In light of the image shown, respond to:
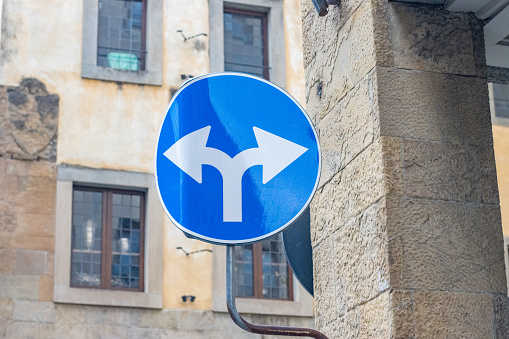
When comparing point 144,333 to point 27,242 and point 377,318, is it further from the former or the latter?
point 377,318

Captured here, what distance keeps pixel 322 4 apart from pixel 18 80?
11.4 m

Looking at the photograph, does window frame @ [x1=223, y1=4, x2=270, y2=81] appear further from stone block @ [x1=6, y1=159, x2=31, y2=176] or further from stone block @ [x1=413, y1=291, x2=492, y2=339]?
stone block @ [x1=413, y1=291, x2=492, y2=339]

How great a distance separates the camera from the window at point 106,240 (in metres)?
15.6

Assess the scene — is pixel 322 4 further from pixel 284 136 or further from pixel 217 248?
pixel 217 248

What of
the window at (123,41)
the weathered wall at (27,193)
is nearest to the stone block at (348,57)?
the weathered wall at (27,193)

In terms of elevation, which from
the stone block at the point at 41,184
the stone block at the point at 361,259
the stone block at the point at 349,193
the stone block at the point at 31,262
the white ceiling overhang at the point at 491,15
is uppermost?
the stone block at the point at 41,184

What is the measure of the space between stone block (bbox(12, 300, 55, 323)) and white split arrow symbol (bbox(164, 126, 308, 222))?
11.4 meters

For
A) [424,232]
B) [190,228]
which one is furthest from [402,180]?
[190,228]

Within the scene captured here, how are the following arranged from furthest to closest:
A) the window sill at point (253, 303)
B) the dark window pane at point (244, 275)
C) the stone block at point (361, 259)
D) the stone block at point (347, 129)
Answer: the dark window pane at point (244, 275) < the window sill at point (253, 303) < the stone block at point (347, 129) < the stone block at point (361, 259)

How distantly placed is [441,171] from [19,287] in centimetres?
1139

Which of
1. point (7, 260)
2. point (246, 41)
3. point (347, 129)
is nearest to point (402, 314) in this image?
point (347, 129)

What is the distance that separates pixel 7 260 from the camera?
592 inches

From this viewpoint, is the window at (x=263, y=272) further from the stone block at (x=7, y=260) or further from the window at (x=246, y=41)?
the stone block at (x=7, y=260)

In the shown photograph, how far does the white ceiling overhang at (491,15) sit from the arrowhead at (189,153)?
1.25 metres
